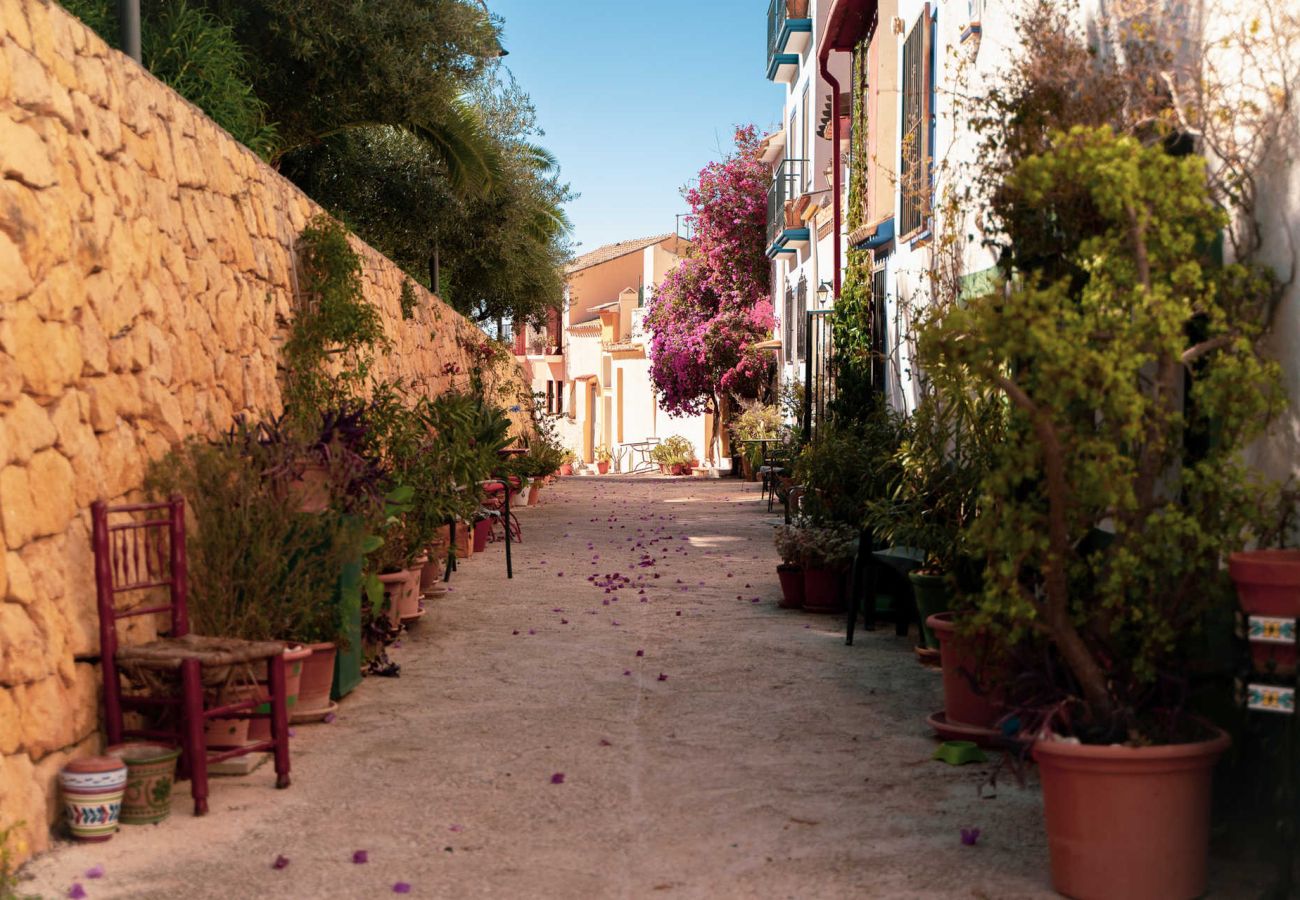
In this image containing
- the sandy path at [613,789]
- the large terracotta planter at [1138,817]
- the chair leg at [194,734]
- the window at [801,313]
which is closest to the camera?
the large terracotta planter at [1138,817]

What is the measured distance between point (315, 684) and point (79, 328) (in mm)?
1963

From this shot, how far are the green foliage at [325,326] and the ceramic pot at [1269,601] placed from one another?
17.8 ft

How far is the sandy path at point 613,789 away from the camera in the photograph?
400 centimetres

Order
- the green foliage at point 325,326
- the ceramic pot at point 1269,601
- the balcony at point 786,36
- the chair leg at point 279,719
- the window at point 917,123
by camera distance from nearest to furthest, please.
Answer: the ceramic pot at point 1269,601, the chair leg at point 279,719, the green foliage at point 325,326, the window at point 917,123, the balcony at point 786,36

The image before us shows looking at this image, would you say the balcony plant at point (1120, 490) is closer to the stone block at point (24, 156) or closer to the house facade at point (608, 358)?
the stone block at point (24, 156)

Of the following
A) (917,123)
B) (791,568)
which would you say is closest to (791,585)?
(791,568)

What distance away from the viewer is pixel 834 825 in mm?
4500

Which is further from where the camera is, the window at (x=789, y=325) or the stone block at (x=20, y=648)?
the window at (x=789, y=325)

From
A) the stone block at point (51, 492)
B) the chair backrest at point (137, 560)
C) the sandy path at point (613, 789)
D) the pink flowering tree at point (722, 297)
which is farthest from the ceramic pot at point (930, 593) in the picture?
the pink flowering tree at point (722, 297)

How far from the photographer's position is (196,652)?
4801mm

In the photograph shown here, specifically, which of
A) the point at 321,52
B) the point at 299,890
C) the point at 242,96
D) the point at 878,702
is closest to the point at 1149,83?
the point at 878,702

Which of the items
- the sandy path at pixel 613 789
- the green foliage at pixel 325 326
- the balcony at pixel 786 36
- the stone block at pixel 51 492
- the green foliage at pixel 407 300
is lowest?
the sandy path at pixel 613 789

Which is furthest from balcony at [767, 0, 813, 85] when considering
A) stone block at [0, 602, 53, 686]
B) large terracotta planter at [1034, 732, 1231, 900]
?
large terracotta planter at [1034, 732, 1231, 900]

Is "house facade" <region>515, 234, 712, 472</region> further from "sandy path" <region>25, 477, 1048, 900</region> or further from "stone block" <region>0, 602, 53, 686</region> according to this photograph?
"stone block" <region>0, 602, 53, 686</region>
